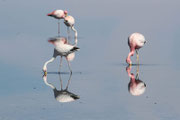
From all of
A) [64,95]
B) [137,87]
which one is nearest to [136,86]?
[137,87]

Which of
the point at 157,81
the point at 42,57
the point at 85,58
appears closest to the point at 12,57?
the point at 42,57

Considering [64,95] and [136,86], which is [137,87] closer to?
[136,86]

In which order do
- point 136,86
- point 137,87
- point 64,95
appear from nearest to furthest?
1. point 64,95
2. point 137,87
3. point 136,86

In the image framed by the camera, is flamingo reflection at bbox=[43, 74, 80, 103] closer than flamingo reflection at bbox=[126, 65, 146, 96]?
Yes

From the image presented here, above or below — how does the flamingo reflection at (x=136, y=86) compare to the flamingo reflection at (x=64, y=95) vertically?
above

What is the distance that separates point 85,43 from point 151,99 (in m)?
7.85

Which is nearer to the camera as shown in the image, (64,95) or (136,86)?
(64,95)

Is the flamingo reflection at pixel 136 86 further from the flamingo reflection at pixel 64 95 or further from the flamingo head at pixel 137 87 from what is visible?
the flamingo reflection at pixel 64 95

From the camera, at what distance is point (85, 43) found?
1914cm

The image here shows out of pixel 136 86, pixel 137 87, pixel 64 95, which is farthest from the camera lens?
pixel 136 86

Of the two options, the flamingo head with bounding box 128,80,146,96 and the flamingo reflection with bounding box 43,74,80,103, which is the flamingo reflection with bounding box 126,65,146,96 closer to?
the flamingo head with bounding box 128,80,146,96

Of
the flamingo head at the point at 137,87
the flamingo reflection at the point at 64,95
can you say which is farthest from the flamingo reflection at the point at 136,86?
the flamingo reflection at the point at 64,95

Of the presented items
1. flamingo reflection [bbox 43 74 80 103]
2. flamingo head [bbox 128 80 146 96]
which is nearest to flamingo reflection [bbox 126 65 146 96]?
flamingo head [bbox 128 80 146 96]

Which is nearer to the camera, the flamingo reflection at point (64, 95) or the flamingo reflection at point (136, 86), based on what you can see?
the flamingo reflection at point (64, 95)
